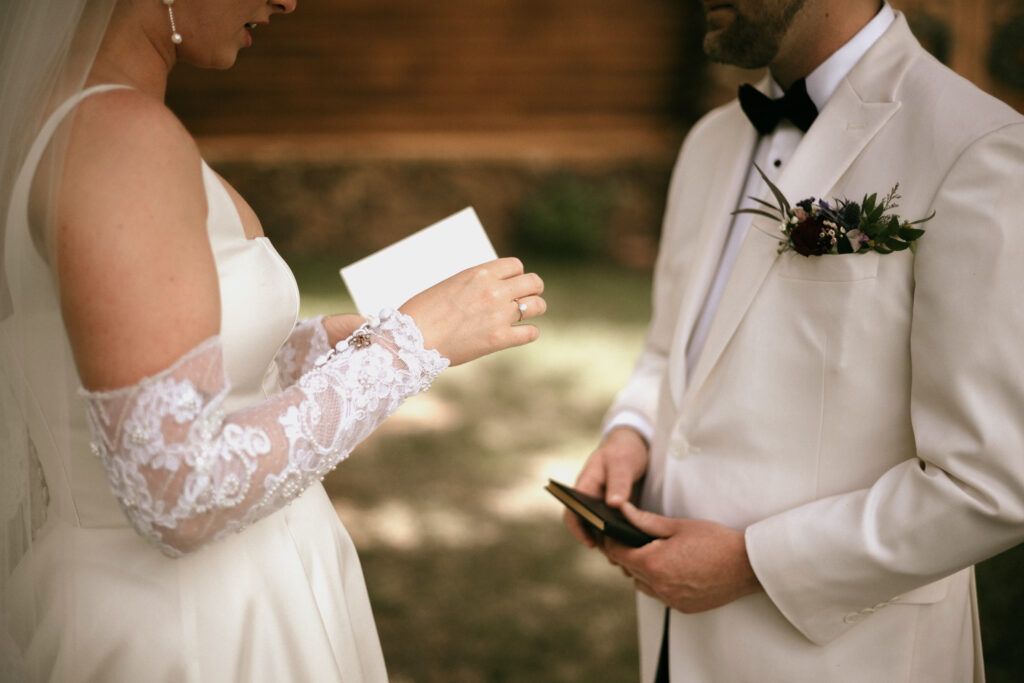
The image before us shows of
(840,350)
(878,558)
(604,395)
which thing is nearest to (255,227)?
(840,350)

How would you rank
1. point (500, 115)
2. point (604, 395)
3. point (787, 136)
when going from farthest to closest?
point (500, 115) < point (604, 395) < point (787, 136)

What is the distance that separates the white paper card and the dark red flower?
63 cm

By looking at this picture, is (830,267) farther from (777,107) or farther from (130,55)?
(130,55)

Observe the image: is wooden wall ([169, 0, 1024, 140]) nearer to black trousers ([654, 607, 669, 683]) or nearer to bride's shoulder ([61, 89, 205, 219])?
black trousers ([654, 607, 669, 683])

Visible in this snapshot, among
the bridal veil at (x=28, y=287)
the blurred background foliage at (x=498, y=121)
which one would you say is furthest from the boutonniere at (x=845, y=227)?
the blurred background foliage at (x=498, y=121)

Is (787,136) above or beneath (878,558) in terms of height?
above

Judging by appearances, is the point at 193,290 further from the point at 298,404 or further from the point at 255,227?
the point at 255,227

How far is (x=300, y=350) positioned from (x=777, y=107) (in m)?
1.28

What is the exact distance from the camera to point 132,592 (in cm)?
144

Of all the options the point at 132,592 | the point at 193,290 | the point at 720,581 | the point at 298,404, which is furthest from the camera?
the point at 720,581

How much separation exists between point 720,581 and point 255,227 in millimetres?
1219

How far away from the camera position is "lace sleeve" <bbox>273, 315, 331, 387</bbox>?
6.15 feet

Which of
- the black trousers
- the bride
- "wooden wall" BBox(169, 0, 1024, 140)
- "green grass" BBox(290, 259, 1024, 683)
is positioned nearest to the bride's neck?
the bride

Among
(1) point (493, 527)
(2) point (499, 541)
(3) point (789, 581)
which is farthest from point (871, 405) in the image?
(1) point (493, 527)
